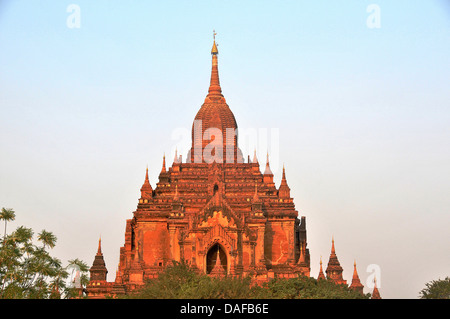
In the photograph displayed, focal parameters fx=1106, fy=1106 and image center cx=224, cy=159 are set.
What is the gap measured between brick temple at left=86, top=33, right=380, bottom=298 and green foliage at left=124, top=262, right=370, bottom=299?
5204 mm

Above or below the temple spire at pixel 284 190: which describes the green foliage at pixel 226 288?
below

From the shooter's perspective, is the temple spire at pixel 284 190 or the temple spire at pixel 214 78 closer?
the temple spire at pixel 284 190

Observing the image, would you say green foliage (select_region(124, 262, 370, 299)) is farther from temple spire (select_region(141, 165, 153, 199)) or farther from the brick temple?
temple spire (select_region(141, 165, 153, 199))

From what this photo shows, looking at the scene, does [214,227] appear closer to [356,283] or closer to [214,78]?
[356,283]

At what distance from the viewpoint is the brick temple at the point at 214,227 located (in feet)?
359

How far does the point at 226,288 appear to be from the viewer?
86062mm

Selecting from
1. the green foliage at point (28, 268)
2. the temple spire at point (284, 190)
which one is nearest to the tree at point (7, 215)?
the green foliage at point (28, 268)

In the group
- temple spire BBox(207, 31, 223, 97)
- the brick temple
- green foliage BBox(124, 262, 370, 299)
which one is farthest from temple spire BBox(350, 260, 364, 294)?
temple spire BBox(207, 31, 223, 97)

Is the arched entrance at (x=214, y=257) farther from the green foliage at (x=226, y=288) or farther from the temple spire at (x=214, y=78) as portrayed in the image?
the temple spire at (x=214, y=78)

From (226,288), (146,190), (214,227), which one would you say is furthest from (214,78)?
(226,288)

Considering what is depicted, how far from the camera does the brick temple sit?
359ft

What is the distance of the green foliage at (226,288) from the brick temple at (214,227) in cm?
520
